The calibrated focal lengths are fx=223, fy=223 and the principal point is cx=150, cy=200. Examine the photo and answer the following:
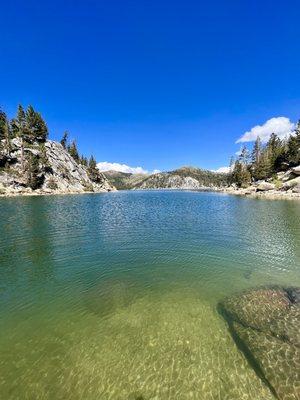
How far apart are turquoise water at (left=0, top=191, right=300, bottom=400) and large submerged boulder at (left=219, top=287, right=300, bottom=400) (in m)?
0.52

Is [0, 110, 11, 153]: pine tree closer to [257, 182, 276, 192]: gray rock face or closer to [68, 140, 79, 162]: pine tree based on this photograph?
[68, 140, 79, 162]: pine tree

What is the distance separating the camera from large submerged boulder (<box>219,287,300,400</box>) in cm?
830

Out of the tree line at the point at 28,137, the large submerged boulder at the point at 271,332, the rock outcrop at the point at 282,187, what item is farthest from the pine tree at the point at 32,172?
the large submerged boulder at the point at 271,332

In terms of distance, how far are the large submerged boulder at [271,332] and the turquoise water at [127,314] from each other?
52cm

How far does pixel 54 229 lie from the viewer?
31.4m

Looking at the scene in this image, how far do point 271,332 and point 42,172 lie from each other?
117 metres

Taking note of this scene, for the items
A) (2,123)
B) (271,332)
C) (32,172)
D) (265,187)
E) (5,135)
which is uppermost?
(2,123)

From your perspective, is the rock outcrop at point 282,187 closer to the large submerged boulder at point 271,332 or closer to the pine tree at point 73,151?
the large submerged boulder at point 271,332

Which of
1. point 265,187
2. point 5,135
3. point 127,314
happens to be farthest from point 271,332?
point 5,135

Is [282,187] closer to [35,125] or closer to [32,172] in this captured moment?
[32,172]

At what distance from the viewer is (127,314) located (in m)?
12.2

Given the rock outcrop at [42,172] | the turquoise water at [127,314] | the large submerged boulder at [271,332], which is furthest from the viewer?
the rock outcrop at [42,172]

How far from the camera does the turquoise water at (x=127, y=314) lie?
8195mm

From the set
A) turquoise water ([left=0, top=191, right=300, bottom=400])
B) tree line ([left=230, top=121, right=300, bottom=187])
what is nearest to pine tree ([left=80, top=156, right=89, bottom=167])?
tree line ([left=230, top=121, right=300, bottom=187])
